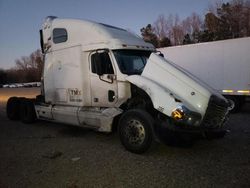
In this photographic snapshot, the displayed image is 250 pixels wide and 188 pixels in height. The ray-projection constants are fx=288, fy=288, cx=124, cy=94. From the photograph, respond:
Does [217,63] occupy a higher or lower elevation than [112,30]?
lower

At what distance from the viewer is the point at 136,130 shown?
6492 millimetres

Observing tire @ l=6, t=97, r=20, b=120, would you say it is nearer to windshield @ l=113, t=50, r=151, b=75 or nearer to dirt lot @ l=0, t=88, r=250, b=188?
dirt lot @ l=0, t=88, r=250, b=188

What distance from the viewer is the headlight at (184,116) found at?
5766mm

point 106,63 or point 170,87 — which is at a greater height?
point 106,63

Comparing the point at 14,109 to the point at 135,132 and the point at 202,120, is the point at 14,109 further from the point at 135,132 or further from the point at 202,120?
the point at 202,120

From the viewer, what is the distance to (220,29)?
47.7 metres

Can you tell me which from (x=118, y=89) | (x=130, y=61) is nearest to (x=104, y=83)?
(x=118, y=89)

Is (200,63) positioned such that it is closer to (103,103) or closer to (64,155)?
(103,103)

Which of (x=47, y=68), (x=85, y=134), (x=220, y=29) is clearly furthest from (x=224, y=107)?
(x=220, y=29)

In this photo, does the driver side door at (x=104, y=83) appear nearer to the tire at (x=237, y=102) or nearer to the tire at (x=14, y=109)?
the tire at (x=14, y=109)

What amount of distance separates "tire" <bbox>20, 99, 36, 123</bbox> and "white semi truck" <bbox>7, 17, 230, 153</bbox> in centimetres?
40

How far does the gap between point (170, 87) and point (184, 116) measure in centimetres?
86

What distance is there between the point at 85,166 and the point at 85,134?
9.73 feet

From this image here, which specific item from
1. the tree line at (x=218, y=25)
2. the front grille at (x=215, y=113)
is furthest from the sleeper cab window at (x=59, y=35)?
the tree line at (x=218, y=25)
